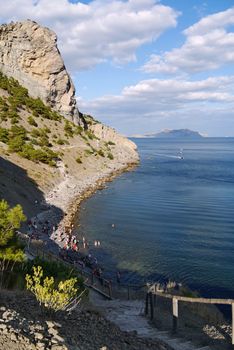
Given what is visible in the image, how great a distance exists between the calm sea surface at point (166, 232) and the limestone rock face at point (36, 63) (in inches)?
1706

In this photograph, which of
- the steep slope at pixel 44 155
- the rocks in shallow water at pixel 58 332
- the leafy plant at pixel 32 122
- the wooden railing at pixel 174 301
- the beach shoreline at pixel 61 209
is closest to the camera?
the rocks in shallow water at pixel 58 332

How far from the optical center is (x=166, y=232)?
146ft

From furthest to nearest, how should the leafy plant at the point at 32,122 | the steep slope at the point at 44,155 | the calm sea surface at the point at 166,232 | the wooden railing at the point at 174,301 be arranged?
the leafy plant at the point at 32,122
the steep slope at the point at 44,155
the calm sea surface at the point at 166,232
the wooden railing at the point at 174,301

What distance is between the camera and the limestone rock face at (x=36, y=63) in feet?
362

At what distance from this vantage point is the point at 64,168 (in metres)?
72.7

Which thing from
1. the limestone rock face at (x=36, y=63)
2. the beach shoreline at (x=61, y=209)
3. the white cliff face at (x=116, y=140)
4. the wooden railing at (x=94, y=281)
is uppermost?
the limestone rock face at (x=36, y=63)

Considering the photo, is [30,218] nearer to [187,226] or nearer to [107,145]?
[187,226]

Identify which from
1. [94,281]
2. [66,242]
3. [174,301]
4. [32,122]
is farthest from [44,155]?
[174,301]

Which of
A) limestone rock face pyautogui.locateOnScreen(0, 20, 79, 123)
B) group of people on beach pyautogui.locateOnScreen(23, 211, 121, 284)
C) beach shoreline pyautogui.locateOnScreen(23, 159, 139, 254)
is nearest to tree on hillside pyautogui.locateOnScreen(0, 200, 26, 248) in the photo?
group of people on beach pyautogui.locateOnScreen(23, 211, 121, 284)

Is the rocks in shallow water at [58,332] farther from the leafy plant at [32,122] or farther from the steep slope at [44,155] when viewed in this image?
the leafy plant at [32,122]

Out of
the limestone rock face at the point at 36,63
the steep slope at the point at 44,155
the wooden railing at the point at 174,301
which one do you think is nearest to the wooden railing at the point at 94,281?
the wooden railing at the point at 174,301

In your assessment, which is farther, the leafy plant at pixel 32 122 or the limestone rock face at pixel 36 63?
the limestone rock face at pixel 36 63

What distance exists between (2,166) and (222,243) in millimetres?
32315

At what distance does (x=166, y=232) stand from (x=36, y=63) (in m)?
82.4
